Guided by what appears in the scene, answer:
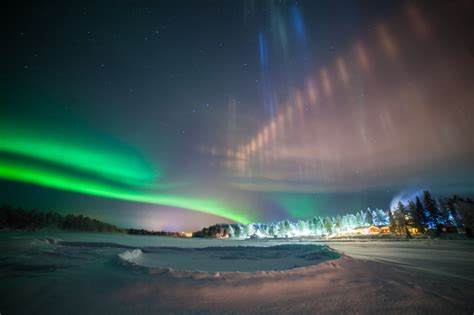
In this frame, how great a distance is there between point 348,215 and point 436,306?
490 feet

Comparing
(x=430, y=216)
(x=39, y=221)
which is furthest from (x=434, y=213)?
(x=39, y=221)

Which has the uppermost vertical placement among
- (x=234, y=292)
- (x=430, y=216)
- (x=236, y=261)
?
(x=430, y=216)

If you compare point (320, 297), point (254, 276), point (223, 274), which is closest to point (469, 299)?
point (320, 297)

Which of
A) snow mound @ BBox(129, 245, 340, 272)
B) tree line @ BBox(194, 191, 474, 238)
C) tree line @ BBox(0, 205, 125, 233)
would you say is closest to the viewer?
snow mound @ BBox(129, 245, 340, 272)

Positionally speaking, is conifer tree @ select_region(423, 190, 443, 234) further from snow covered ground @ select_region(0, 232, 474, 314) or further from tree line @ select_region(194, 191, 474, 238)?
snow covered ground @ select_region(0, 232, 474, 314)

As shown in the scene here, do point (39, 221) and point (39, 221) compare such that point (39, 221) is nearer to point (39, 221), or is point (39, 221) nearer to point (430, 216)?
point (39, 221)

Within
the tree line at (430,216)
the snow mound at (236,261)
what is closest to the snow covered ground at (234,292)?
the snow mound at (236,261)

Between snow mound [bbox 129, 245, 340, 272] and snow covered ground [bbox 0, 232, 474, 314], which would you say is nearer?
snow covered ground [bbox 0, 232, 474, 314]

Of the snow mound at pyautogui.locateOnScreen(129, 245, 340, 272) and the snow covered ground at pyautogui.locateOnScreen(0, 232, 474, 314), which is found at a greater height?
the snow covered ground at pyautogui.locateOnScreen(0, 232, 474, 314)

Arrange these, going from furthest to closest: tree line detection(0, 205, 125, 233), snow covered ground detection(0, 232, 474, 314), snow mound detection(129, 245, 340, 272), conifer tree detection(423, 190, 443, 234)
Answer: tree line detection(0, 205, 125, 233), conifer tree detection(423, 190, 443, 234), snow mound detection(129, 245, 340, 272), snow covered ground detection(0, 232, 474, 314)

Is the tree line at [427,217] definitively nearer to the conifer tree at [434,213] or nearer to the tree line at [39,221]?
the conifer tree at [434,213]

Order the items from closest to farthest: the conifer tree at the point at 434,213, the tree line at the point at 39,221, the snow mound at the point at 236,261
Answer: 1. the snow mound at the point at 236,261
2. the conifer tree at the point at 434,213
3. the tree line at the point at 39,221

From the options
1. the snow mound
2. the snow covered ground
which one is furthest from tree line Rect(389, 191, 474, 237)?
the snow covered ground

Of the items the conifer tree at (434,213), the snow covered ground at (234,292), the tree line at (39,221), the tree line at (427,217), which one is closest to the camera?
the snow covered ground at (234,292)
